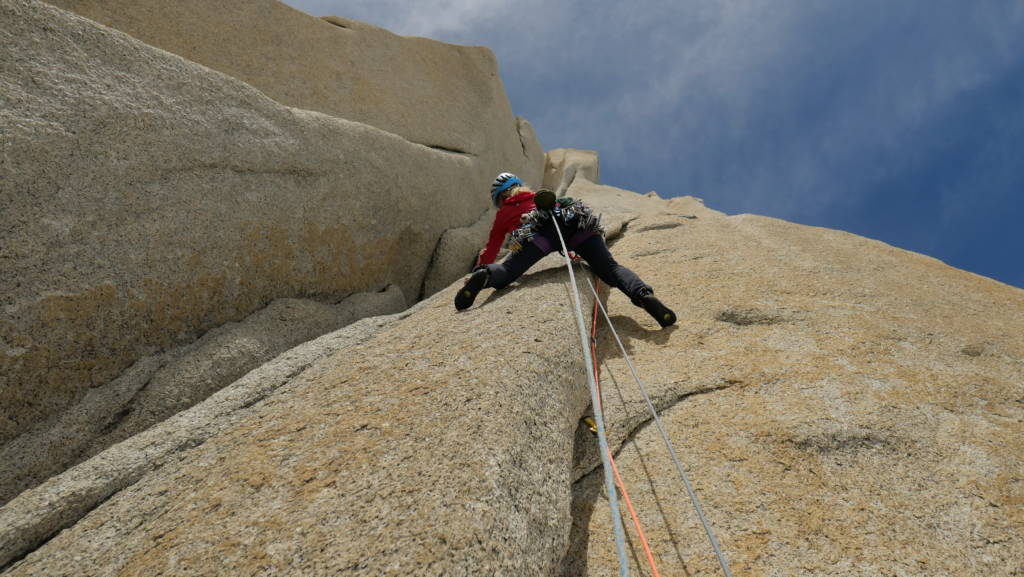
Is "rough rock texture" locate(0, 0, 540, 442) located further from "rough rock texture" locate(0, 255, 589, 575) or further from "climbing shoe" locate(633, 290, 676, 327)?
"climbing shoe" locate(633, 290, 676, 327)

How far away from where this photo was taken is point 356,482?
6.16 feet

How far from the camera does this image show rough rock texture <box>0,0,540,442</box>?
297 cm

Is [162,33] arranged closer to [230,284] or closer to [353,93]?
[353,93]

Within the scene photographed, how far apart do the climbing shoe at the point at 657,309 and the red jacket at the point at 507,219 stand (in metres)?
1.65

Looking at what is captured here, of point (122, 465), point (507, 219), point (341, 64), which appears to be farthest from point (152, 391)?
point (341, 64)

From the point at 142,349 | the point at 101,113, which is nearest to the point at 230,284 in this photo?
the point at 142,349

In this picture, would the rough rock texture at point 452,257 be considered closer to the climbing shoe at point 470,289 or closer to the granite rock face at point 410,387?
the granite rock face at point 410,387

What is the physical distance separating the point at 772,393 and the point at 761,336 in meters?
0.80

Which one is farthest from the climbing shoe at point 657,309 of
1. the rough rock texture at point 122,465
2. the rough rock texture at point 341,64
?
the rough rock texture at point 341,64

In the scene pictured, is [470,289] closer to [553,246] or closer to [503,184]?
[553,246]

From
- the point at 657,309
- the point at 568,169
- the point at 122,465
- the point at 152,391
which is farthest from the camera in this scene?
the point at 568,169

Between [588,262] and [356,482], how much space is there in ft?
10.7

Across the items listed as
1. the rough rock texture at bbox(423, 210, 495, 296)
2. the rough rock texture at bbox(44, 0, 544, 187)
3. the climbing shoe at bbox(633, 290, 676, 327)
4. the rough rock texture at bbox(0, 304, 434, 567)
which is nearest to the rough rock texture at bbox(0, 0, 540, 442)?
the rough rock texture at bbox(0, 304, 434, 567)

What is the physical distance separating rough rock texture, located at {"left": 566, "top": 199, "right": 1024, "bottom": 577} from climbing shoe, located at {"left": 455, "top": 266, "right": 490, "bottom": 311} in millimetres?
1171
